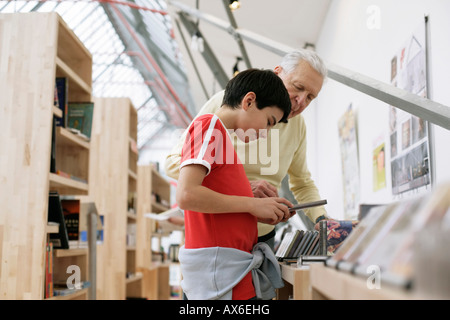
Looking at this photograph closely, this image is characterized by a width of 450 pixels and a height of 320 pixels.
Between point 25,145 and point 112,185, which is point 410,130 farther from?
point 112,185

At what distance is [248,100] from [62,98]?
74.6 inches

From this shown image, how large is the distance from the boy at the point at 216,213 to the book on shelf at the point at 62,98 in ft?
6.03

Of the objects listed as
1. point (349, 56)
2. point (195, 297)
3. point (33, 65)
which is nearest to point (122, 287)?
point (33, 65)

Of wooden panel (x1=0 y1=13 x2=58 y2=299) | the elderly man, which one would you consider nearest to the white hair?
the elderly man

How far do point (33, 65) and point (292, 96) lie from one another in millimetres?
1488

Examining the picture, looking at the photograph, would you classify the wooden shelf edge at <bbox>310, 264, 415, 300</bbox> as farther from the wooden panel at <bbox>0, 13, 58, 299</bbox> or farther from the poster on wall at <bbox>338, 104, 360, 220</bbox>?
the poster on wall at <bbox>338, 104, 360, 220</bbox>

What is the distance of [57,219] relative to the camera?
265 cm

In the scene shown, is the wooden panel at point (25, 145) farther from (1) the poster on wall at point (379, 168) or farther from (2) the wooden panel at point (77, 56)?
(1) the poster on wall at point (379, 168)

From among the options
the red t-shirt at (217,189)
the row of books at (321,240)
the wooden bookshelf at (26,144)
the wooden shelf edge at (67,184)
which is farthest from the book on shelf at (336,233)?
the wooden shelf edge at (67,184)

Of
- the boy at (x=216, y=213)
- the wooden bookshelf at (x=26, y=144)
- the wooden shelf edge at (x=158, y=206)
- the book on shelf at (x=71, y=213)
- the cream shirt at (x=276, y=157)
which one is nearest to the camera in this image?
the boy at (x=216, y=213)

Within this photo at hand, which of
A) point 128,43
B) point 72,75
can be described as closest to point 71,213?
point 72,75

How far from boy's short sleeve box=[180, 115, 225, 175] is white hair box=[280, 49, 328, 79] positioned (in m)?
0.81

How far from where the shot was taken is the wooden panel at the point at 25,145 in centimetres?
234
